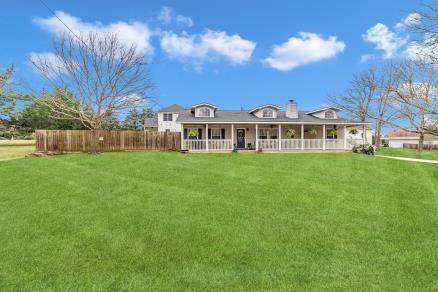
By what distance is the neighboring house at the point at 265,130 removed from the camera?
21.2 metres

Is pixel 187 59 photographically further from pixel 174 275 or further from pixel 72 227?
pixel 174 275

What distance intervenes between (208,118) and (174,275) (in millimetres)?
18428

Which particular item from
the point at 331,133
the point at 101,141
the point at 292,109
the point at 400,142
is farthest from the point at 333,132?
the point at 400,142

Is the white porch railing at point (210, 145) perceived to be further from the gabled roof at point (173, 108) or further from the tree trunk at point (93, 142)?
the gabled roof at point (173, 108)

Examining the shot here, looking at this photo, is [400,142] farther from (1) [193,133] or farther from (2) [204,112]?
(1) [193,133]

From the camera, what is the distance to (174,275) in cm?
392

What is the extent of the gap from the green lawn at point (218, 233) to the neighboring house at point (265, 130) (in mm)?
11322

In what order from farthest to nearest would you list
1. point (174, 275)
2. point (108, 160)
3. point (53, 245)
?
point (108, 160)
point (53, 245)
point (174, 275)

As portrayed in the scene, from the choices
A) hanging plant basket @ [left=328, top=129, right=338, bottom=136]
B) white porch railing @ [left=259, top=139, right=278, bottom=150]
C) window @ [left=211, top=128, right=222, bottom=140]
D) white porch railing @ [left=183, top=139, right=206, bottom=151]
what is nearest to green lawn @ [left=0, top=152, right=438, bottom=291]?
white porch railing @ [left=183, top=139, right=206, bottom=151]

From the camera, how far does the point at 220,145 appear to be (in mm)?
21266

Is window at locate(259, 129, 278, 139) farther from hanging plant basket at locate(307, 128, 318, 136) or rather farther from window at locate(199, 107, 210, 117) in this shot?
window at locate(199, 107, 210, 117)

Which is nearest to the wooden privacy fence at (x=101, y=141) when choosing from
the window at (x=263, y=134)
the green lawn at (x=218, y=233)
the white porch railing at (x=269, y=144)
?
the white porch railing at (x=269, y=144)

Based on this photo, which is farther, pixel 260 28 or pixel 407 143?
pixel 407 143

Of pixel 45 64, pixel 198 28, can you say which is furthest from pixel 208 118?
pixel 45 64
